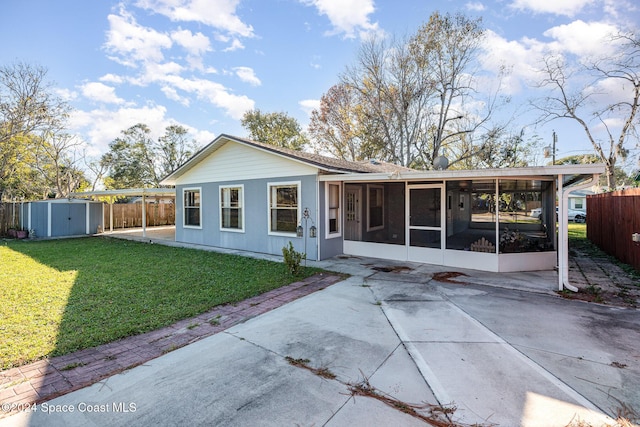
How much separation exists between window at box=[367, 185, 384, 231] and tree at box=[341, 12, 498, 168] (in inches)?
461

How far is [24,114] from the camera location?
14172 millimetres

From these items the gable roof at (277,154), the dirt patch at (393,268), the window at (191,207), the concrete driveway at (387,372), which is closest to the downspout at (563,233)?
the concrete driveway at (387,372)

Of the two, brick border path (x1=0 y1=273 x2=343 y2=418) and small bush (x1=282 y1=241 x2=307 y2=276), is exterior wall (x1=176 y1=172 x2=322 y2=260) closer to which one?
small bush (x1=282 y1=241 x2=307 y2=276)

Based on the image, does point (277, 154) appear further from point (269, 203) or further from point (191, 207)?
point (191, 207)

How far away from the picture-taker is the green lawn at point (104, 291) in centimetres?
395

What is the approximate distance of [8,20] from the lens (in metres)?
9.82

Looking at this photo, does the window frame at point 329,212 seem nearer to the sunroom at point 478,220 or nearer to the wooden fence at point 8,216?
the sunroom at point 478,220

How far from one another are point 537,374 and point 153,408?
3.45 meters

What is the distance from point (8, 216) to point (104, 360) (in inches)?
659

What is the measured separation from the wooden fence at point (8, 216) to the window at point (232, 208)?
1098cm

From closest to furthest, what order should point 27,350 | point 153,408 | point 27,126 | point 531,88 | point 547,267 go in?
point 153,408 → point 27,350 → point 547,267 → point 27,126 → point 531,88

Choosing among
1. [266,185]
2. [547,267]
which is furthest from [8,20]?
[547,267]

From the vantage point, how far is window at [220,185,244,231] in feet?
35.2

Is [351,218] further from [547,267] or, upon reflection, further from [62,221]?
[62,221]
